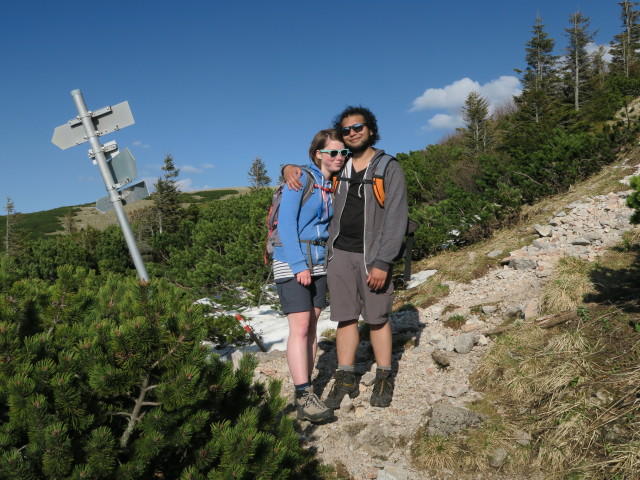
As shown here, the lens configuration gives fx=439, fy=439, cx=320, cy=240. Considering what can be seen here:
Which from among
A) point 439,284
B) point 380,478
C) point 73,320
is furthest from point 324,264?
point 439,284

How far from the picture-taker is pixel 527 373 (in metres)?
3.04

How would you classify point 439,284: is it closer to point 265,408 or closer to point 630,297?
point 630,297

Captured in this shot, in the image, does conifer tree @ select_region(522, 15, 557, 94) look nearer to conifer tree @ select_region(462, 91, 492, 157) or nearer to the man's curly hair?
conifer tree @ select_region(462, 91, 492, 157)

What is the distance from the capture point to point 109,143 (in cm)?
362

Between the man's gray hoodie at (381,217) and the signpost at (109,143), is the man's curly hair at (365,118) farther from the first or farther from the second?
the signpost at (109,143)

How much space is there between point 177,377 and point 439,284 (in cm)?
485

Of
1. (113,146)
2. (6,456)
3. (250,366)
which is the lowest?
(250,366)

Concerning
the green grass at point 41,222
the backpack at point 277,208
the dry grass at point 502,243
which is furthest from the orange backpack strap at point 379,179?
the green grass at point 41,222

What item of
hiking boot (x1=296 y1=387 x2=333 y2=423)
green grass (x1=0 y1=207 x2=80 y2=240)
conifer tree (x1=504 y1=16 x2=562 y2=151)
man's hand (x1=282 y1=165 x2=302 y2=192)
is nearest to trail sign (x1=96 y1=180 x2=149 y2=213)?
man's hand (x1=282 y1=165 x2=302 y2=192)

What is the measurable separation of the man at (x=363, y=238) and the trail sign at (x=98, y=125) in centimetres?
164

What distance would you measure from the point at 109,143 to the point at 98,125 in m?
0.18

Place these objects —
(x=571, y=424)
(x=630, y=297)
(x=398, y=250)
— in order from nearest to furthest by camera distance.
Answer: (x=571, y=424) → (x=398, y=250) → (x=630, y=297)

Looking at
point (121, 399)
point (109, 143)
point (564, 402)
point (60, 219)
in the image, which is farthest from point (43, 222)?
point (564, 402)

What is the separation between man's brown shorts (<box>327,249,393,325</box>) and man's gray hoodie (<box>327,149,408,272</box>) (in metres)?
0.08
